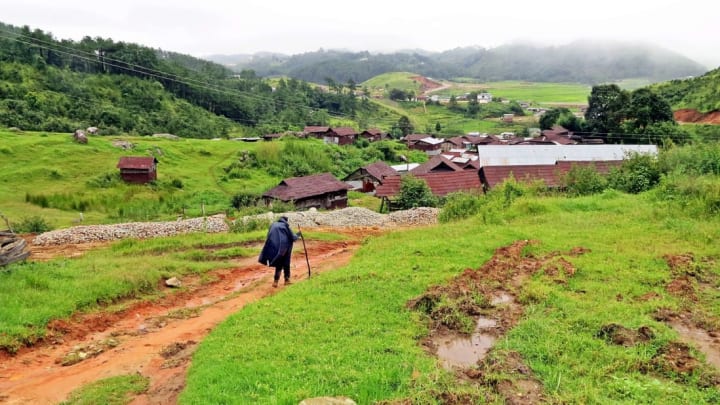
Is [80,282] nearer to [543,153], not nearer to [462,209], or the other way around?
[462,209]

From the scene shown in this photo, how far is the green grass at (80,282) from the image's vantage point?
8.97 metres

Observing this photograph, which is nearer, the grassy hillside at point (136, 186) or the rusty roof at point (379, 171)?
the grassy hillside at point (136, 186)

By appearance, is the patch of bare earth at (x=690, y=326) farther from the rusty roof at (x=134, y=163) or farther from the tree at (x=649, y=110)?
the tree at (x=649, y=110)

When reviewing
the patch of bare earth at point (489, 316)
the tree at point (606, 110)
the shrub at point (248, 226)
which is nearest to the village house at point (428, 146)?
the tree at point (606, 110)

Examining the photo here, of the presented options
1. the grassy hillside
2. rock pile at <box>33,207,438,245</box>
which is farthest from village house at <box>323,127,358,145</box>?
rock pile at <box>33,207,438,245</box>

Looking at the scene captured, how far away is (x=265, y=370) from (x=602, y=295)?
6.83m

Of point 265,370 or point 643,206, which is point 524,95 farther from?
point 265,370

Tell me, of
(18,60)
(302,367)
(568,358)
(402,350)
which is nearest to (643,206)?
(568,358)

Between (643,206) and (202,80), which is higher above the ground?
(202,80)

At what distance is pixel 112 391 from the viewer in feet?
21.9

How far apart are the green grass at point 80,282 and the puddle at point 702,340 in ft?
38.7

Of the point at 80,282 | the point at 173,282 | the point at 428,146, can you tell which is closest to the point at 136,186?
the point at 173,282

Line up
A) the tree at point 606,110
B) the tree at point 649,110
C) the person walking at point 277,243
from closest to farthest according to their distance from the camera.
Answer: the person walking at point 277,243 < the tree at point 649,110 < the tree at point 606,110

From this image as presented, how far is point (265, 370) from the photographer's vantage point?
6332mm
